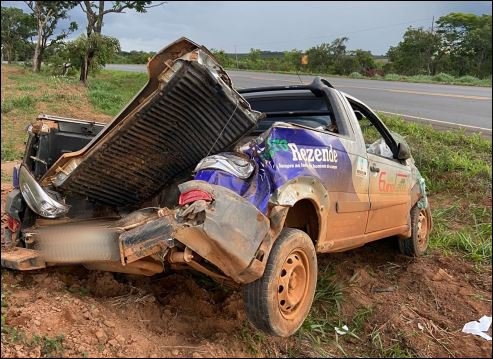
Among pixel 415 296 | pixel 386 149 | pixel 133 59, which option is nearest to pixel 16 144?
pixel 386 149

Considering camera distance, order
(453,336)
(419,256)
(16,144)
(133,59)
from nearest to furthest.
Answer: (453,336)
(419,256)
(16,144)
(133,59)

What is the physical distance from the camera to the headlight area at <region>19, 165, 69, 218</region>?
3643mm

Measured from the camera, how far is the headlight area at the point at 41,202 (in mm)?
3643

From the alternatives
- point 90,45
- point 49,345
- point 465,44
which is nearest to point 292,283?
point 49,345

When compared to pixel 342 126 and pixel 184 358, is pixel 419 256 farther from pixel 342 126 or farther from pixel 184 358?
pixel 184 358

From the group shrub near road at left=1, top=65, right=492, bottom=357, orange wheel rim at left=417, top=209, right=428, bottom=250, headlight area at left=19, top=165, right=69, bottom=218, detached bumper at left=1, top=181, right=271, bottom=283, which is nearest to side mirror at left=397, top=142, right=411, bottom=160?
orange wheel rim at left=417, top=209, right=428, bottom=250

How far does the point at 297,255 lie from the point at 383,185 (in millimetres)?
1662

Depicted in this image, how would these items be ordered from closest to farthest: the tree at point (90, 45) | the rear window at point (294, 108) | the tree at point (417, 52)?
the rear window at point (294, 108) → the tree at point (90, 45) → the tree at point (417, 52)

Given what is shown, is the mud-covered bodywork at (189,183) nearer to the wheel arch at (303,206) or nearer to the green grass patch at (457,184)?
the wheel arch at (303,206)

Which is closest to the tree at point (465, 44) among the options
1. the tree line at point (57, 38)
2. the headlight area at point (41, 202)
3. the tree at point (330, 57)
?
the tree at point (330, 57)

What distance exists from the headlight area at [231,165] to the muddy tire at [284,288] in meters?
0.49

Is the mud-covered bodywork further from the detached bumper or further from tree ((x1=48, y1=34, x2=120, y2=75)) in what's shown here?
tree ((x1=48, y1=34, x2=120, y2=75))

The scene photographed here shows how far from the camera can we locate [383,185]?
5043 mm

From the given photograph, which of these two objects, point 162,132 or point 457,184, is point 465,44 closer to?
point 457,184
